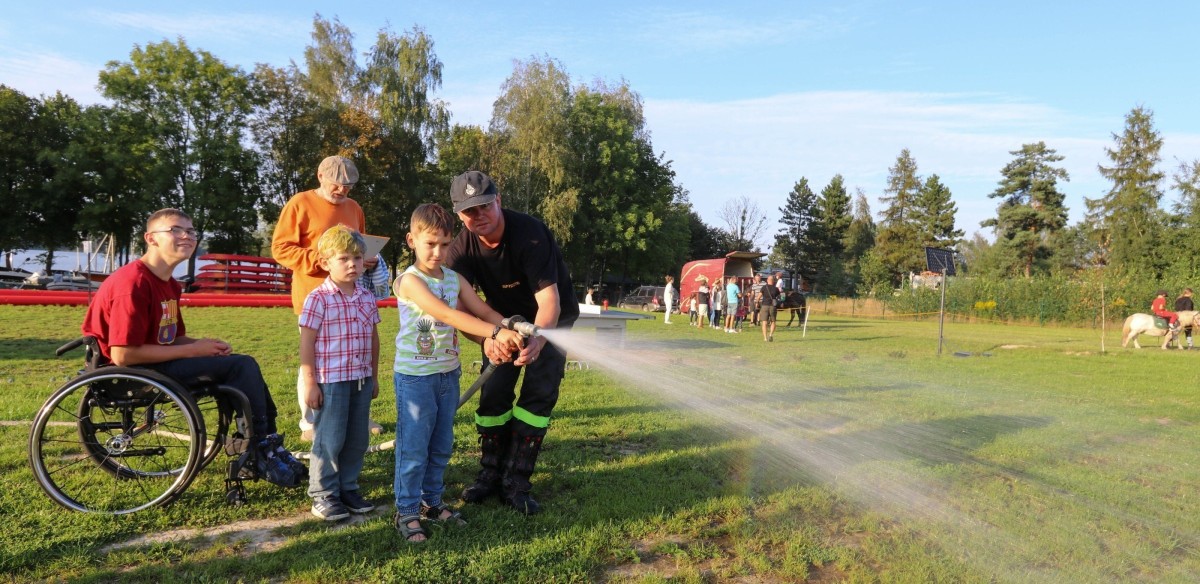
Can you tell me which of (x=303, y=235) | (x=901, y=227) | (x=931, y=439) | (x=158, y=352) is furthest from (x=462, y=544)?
(x=901, y=227)

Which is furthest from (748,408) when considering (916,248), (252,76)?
(916,248)

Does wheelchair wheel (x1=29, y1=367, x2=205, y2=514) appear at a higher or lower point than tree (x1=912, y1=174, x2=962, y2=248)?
lower

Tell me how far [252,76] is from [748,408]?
40368mm

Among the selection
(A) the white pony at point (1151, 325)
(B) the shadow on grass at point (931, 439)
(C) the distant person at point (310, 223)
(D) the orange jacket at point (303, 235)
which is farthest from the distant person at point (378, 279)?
(A) the white pony at point (1151, 325)

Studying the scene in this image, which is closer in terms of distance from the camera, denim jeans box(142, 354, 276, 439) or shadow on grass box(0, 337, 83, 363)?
denim jeans box(142, 354, 276, 439)

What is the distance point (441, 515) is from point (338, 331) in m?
1.21

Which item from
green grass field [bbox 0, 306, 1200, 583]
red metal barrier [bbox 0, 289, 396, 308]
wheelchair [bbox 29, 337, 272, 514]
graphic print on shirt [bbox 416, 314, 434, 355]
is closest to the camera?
green grass field [bbox 0, 306, 1200, 583]

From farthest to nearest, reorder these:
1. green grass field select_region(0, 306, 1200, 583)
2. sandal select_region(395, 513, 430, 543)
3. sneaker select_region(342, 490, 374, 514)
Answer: sneaker select_region(342, 490, 374, 514)
sandal select_region(395, 513, 430, 543)
green grass field select_region(0, 306, 1200, 583)

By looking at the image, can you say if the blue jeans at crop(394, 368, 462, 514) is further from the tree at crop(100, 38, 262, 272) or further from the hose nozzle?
the tree at crop(100, 38, 262, 272)

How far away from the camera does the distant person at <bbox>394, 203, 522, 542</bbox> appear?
374 cm

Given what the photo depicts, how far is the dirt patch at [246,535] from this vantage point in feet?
11.7

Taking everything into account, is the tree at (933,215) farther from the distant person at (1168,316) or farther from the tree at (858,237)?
the distant person at (1168,316)

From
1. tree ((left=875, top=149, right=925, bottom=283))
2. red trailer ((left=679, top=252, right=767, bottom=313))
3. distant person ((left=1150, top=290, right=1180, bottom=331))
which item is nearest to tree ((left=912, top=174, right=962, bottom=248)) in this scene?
tree ((left=875, top=149, right=925, bottom=283))

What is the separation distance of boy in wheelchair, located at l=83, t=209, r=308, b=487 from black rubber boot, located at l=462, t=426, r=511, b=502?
1143 millimetres
